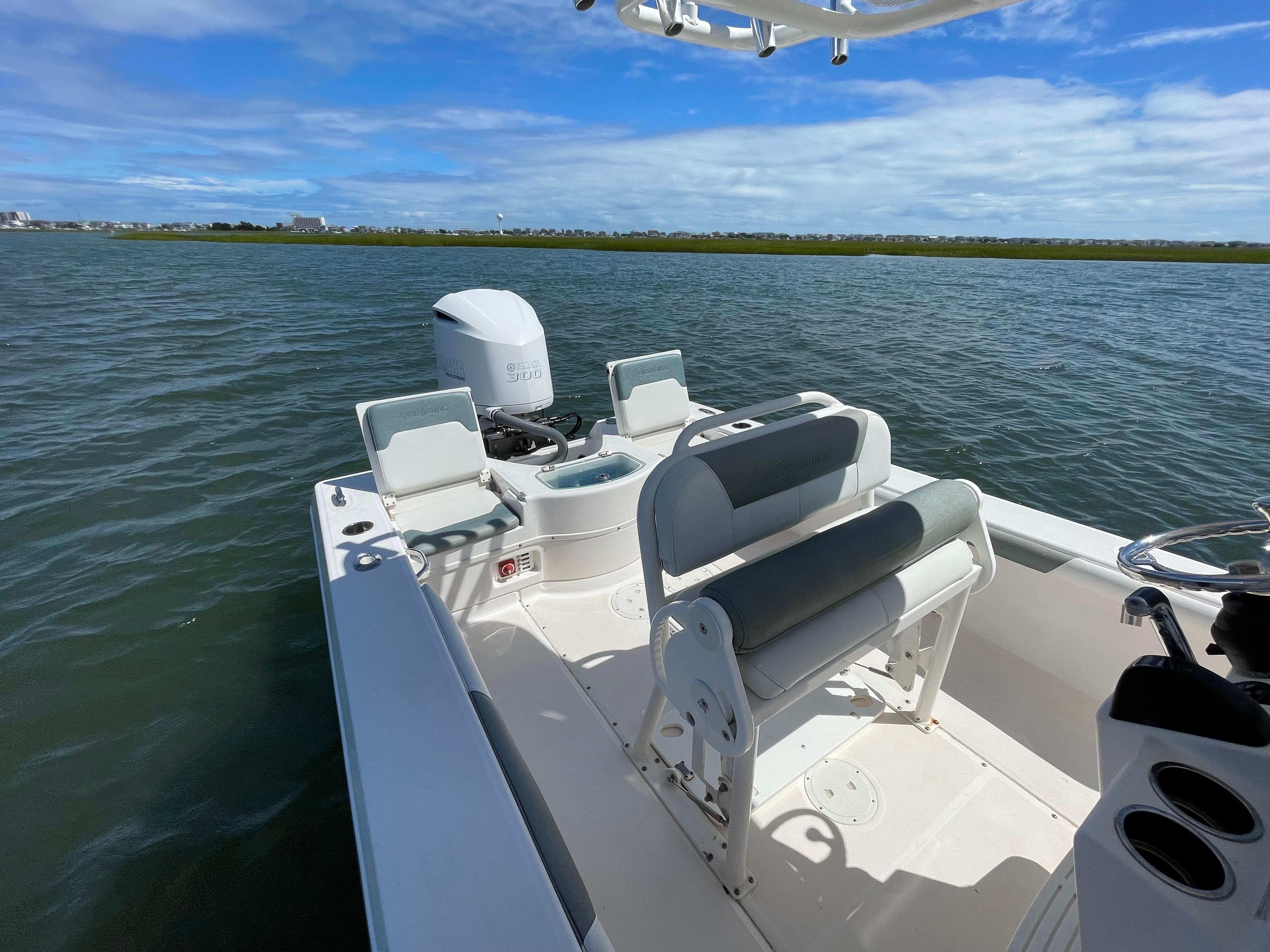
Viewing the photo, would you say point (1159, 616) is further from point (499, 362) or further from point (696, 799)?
point (499, 362)

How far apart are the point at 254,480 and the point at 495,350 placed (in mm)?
3231

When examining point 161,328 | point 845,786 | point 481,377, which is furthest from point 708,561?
point 161,328

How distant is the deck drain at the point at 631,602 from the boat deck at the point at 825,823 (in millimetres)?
384

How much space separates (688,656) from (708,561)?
0.96 feet

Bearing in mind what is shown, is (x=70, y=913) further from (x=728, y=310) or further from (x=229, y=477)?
(x=728, y=310)

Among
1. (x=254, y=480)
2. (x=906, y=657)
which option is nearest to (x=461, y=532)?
(x=906, y=657)

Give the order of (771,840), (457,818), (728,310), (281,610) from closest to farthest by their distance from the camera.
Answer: (457,818) → (771,840) → (281,610) → (728,310)

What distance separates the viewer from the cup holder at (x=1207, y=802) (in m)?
0.80

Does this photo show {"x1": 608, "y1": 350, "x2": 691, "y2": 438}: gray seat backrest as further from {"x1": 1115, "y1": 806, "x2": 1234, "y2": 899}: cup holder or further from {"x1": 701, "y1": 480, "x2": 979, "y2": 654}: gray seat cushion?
{"x1": 1115, "y1": 806, "x2": 1234, "y2": 899}: cup holder

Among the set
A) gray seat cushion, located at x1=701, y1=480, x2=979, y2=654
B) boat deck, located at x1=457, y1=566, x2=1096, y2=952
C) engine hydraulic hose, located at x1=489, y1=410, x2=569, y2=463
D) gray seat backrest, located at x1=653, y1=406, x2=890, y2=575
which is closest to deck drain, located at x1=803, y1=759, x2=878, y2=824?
boat deck, located at x1=457, y1=566, x2=1096, y2=952

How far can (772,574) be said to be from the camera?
1360mm

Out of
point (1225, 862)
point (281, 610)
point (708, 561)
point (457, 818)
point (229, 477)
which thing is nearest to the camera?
point (1225, 862)

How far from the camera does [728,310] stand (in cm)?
1606

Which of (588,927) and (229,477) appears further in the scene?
(229,477)
